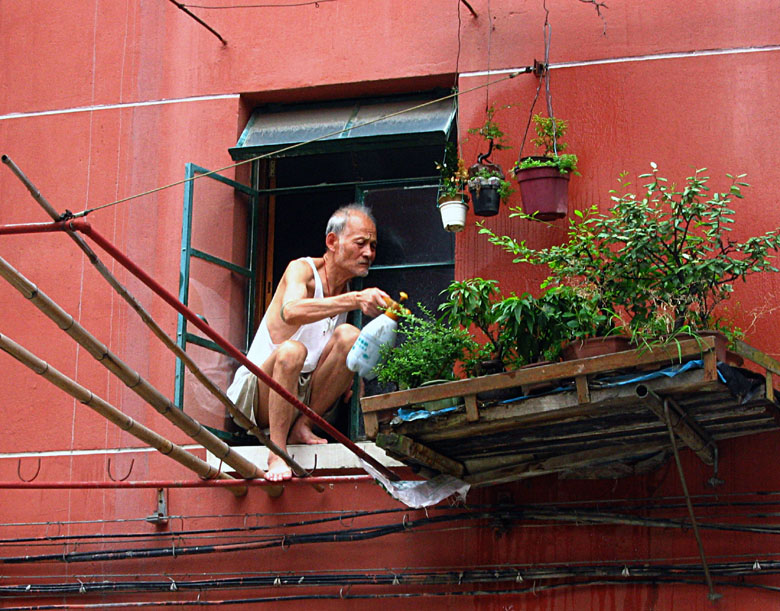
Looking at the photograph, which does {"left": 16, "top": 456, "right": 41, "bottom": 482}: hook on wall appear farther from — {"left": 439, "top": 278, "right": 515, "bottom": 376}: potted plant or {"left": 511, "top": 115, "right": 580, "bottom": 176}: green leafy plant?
{"left": 511, "top": 115, "right": 580, "bottom": 176}: green leafy plant

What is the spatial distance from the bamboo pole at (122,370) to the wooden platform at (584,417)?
3.43ft

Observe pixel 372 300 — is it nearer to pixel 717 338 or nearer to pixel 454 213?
pixel 454 213

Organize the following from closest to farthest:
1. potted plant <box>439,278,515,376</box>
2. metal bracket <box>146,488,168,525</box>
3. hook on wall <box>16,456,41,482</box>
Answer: potted plant <box>439,278,515,376</box> < metal bracket <box>146,488,168,525</box> < hook on wall <box>16,456,41,482</box>

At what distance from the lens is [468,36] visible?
9.44 m

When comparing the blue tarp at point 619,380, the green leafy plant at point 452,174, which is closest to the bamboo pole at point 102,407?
the blue tarp at point 619,380

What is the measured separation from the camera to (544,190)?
8383 millimetres

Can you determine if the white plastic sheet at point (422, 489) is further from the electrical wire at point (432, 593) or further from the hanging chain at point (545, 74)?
the hanging chain at point (545, 74)

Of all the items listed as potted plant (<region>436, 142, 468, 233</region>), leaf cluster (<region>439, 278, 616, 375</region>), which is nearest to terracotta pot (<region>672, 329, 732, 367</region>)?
leaf cluster (<region>439, 278, 616, 375</region>)

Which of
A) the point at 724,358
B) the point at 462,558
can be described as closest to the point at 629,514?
the point at 462,558

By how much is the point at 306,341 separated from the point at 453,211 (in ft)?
4.57

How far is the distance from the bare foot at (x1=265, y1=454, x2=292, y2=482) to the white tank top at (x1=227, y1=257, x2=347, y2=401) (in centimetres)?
61

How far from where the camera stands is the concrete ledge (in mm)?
8688

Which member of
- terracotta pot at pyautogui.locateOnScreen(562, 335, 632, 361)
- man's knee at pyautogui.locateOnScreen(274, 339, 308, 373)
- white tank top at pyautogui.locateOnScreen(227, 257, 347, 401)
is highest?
white tank top at pyautogui.locateOnScreen(227, 257, 347, 401)

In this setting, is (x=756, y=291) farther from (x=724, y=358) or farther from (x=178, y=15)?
(x=178, y=15)
